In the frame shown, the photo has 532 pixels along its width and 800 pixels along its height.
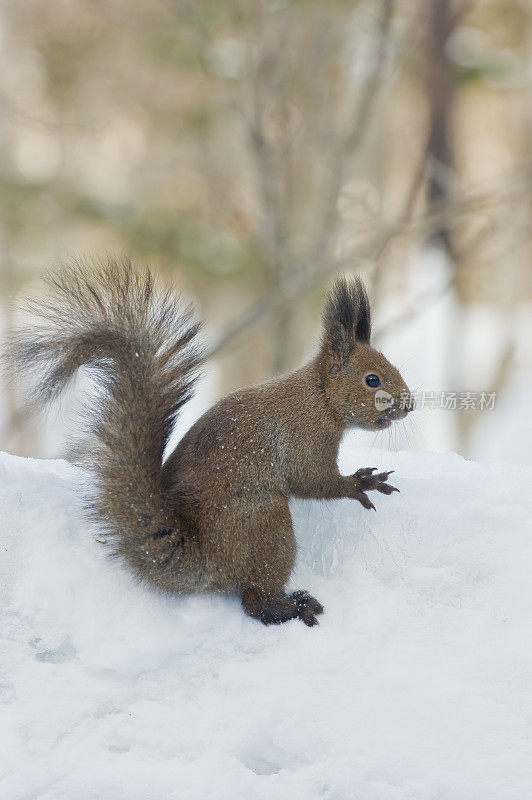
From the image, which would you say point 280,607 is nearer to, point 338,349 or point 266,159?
point 338,349

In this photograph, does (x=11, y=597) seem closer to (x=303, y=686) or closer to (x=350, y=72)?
(x=303, y=686)

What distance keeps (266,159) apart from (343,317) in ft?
12.2

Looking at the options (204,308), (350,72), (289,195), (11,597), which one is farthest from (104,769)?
(204,308)

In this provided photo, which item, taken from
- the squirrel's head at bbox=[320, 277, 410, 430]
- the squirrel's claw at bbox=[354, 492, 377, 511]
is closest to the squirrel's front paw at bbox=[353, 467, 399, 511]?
the squirrel's claw at bbox=[354, 492, 377, 511]

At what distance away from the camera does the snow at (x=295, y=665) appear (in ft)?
5.95

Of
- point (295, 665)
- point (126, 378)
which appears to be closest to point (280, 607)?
point (295, 665)

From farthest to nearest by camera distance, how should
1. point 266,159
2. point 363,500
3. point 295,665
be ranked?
1. point 266,159
2. point 363,500
3. point 295,665

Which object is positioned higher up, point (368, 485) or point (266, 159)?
point (266, 159)

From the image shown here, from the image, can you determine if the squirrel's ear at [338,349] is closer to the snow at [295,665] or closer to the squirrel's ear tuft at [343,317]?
the squirrel's ear tuft at [343,317]

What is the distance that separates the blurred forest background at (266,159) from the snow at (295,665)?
3483 mm

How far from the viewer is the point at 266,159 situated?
611 cm

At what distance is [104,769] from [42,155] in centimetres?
1033

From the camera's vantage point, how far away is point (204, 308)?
11.1 meters

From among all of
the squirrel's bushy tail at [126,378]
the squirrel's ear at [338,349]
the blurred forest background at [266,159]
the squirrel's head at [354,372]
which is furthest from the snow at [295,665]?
the blurred forest background at [266,159]
